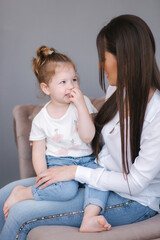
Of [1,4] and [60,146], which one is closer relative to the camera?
[60,146]

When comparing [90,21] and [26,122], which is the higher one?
[90,21]

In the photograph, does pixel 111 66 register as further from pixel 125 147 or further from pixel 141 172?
pixel 141 172

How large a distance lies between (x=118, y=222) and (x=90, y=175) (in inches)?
8.9

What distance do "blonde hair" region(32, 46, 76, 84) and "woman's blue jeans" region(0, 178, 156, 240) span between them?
605mm

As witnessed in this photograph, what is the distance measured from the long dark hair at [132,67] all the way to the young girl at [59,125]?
249 mm

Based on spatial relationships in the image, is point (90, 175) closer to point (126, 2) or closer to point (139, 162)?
point (139, 162)

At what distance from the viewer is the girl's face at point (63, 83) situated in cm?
152

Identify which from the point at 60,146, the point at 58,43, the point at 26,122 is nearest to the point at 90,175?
the point at 60,146

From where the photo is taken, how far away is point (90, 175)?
133cm

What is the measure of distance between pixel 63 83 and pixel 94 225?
2.21ft

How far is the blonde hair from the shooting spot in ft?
5.08

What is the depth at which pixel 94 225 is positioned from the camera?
3.94ft

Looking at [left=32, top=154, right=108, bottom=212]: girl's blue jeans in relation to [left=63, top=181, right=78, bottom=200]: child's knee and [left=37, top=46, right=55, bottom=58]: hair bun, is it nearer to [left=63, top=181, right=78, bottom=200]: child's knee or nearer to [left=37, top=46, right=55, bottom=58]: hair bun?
[left=63, top=181, right=78, bottom=200]: child's knee

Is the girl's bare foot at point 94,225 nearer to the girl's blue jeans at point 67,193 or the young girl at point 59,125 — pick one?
the girl's blue jeans at point 67,193
